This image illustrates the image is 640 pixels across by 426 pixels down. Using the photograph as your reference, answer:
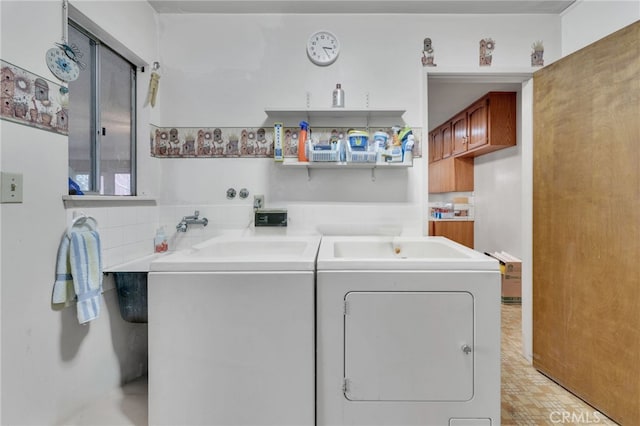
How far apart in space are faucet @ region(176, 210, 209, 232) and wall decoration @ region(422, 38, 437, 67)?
6.19ft

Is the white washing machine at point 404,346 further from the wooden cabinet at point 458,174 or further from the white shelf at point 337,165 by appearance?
the wooden cabinet at point 458,174

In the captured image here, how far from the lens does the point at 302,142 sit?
6.12ft

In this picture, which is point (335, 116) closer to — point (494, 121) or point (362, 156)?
point (362, 156)

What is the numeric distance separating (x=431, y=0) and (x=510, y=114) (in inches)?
72.3

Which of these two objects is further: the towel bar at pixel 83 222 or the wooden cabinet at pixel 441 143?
the wooden cabinet at pixel 441 143

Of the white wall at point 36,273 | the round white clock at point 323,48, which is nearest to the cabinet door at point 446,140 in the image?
the round white clock at point 323,48

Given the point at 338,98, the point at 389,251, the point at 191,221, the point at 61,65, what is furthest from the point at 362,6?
the point at 191,221

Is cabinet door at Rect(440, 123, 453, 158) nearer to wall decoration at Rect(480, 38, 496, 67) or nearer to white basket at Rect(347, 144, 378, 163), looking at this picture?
wall decoration at Rect(480, 38, 496, 67)

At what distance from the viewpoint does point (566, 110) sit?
68.7 inches

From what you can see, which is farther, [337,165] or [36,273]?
[337,165]

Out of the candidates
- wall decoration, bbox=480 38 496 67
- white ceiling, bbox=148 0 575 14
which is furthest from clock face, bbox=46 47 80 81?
wall decoration, bbox=480 38 496 67

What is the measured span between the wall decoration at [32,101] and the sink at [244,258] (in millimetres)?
766

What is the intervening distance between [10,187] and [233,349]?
106 cm

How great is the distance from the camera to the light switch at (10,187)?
1.07 m
